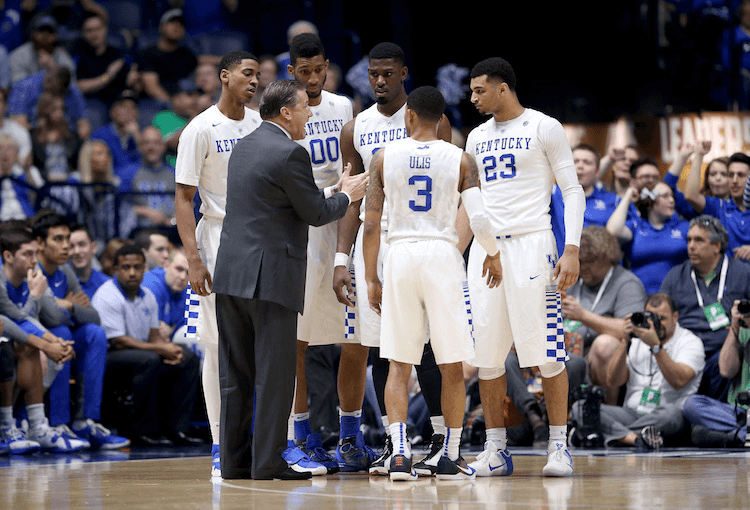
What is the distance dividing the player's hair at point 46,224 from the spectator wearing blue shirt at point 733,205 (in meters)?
5.67

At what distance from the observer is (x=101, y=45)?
13469mm

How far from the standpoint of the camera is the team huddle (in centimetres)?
570

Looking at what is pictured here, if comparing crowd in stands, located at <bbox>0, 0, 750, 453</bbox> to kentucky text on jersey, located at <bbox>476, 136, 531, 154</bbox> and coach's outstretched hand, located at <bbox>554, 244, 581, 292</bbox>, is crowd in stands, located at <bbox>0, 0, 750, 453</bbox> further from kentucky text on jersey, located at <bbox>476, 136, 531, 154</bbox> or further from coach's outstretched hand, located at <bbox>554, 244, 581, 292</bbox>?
coach's outstretched hand, located at <bbox>554, 244, 581, 292</bbox>

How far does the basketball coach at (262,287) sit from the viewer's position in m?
5.55

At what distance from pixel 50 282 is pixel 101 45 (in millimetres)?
5183

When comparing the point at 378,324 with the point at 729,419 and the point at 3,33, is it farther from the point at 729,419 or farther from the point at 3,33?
the point at 3,33

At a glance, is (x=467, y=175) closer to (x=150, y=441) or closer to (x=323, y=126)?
(x=323, y=126)

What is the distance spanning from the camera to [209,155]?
20.0ft

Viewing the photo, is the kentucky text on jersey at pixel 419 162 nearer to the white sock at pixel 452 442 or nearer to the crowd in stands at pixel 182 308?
the white sock at pixel 452 442

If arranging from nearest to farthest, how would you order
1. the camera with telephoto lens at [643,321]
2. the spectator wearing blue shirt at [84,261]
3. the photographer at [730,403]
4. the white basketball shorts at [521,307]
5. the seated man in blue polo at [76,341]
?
1. the white basketball shorts at [521,307]
2. the photographer at [730,403]
3. the camera with telephoto lens at [643,321]
4. the seated man in blue polo at [76,341]
5. the spectator wearing blue shirt at [84,261]

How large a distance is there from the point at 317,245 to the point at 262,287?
1.01 meters

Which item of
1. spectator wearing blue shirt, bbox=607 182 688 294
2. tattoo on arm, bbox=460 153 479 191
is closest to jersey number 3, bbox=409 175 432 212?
tattoo on arm, bbox=460 153 479 191

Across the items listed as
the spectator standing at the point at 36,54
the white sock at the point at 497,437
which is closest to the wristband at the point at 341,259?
the white sock at the point at 497,437

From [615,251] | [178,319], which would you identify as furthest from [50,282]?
[615,251]
